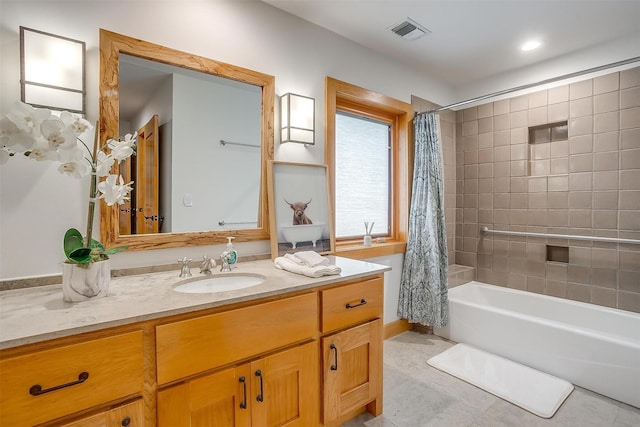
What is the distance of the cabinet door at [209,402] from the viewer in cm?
108

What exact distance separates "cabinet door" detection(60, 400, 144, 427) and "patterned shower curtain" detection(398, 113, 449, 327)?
226cm

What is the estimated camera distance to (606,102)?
8.19ft

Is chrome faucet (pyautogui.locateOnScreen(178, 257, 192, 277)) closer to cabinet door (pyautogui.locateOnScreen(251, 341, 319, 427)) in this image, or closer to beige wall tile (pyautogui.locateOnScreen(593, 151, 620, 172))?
cabinet door (pyautogui.locateOnScreen(251, 341, 319, 427))

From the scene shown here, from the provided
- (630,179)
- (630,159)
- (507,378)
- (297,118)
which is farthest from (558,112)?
(297,118)

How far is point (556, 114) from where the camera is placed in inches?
108

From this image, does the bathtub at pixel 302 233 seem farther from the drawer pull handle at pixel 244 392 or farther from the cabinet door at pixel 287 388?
the drawer pull handle at pixel 244 392

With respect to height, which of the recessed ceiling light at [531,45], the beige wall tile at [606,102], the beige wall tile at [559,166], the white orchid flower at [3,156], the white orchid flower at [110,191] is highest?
the recessed ceiling light at [531,45]

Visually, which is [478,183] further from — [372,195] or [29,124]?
[29,124]

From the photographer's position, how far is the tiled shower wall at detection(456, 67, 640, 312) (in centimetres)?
242

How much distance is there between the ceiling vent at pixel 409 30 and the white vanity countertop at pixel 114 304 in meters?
1.84

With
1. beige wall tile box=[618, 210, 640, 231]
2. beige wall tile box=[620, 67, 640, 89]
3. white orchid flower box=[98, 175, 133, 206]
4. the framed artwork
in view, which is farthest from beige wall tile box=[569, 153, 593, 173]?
white orchid flower box=[98, 175, 133, 206]

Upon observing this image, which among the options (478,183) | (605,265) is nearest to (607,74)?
(478,183)

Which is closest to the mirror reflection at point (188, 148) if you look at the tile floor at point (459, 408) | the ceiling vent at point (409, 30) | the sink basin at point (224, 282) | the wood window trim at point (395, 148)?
the sink basin at point (224, 282)

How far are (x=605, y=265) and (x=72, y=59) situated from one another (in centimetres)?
376
